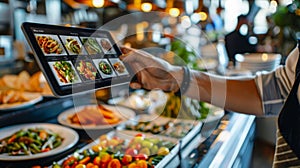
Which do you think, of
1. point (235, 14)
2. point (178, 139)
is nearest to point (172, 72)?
point (178, 139)

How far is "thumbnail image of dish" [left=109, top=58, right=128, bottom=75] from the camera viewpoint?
859 mm

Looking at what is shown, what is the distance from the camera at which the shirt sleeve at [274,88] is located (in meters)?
1.19

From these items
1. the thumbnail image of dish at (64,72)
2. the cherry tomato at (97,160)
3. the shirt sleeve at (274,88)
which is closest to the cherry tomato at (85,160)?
the cherry tomato at (97,160)

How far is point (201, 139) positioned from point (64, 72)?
704 mm

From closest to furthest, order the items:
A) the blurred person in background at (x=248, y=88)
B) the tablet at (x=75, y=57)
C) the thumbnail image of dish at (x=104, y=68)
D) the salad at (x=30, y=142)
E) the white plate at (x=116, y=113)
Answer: the tablet at (x=75, y=57)
the thumbnail image of dish at (x=104, y=68)
the blurred person in background at (x=248, y=88)
the salad at (x=30, y=142)
the white plate at (x=116, y=113)

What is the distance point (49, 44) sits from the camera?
29.0 inches


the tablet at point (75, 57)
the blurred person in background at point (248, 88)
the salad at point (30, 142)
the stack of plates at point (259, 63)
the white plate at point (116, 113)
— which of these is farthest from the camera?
the stack of plates at point (259, 63)

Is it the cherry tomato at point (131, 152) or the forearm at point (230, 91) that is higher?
the forearm at point (230, 91)

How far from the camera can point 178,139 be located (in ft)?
4.03

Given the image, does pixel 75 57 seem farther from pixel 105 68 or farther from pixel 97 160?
pixel 97 160

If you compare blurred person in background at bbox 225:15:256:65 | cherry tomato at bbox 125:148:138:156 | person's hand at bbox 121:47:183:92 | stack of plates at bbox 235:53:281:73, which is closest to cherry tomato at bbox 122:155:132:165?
cherry tomato at bbox 125:148:138:156

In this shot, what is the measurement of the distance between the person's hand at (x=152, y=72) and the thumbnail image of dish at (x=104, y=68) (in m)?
0.13

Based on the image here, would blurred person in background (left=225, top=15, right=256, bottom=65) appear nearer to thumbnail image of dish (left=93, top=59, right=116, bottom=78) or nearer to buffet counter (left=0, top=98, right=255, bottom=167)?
buffet counter (left=0, top=98, right=255, bottom=167)

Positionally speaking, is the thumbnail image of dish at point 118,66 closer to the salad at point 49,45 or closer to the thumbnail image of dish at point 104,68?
the thumbnail image of dish at point 104,68
